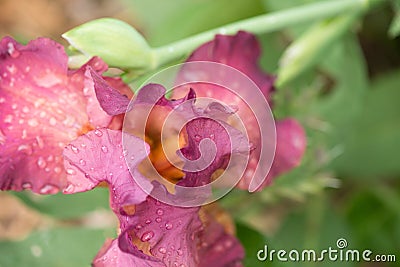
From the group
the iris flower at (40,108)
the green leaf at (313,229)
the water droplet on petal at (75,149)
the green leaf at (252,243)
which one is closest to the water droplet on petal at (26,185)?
the iris flower at (40,108)

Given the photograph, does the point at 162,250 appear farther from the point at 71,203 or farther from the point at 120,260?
the point at 71,203

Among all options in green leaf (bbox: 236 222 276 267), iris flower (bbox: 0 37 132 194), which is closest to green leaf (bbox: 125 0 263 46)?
green leaf (bbox: 236 222 276 267)

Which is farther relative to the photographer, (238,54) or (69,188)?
(238,54)

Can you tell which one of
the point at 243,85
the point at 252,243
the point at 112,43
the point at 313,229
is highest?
the point at 112,43

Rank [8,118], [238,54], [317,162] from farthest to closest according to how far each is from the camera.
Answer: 1. [317,162]
2. [238,54]
3. [8,118]

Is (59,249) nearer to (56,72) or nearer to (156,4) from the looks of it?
(56,72)

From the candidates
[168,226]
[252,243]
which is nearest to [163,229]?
[168,226]

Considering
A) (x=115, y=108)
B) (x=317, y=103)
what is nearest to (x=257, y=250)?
(x=317, y=103)

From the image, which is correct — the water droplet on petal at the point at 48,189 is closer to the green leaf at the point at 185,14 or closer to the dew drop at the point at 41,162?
the dew drop at the point at 41,162
